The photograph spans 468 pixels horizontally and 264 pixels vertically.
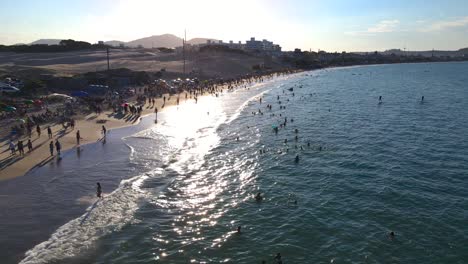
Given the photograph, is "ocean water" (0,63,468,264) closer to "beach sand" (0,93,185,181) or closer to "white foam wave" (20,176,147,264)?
"white foam wave" (20,176,147,264)

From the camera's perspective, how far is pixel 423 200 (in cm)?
2152

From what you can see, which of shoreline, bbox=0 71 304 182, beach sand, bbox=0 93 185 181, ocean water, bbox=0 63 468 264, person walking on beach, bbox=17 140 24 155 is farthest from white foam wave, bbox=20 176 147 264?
person walking on beach, bbox=17 140 24 155

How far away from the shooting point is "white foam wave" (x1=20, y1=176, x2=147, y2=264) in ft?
51.2

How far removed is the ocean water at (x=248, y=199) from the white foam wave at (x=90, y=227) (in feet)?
0.18

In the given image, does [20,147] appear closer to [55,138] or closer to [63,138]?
[55,138]

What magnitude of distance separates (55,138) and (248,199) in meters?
21.0

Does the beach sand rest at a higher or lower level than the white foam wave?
higher

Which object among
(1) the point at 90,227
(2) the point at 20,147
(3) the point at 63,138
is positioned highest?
(2) the point at 20,147

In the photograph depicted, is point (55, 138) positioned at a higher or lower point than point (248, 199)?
higher

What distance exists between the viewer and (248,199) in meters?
21.9

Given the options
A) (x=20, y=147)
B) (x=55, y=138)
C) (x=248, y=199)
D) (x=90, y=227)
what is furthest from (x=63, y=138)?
(x=248, y=199)

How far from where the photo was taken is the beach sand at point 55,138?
25.6 metres

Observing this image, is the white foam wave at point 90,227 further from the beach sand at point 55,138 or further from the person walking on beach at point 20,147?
the person walking on beach at point 20,147

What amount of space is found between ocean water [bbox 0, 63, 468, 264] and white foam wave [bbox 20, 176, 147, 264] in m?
0.06
